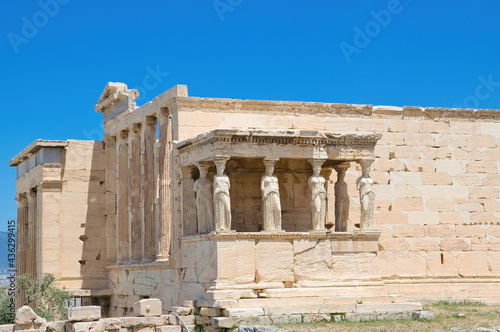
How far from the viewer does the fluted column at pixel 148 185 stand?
24.9 m

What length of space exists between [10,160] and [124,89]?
7.37 meters

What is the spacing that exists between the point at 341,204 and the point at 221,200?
351cm

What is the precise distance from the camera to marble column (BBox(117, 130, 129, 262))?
27.0m

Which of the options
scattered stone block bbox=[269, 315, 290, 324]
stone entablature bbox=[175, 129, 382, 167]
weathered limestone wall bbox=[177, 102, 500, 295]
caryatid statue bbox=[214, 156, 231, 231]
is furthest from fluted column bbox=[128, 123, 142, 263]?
scattered stone block bbox=[269, 315, 290, 324]

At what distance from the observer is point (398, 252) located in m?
23.5

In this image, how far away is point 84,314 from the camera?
1877cm

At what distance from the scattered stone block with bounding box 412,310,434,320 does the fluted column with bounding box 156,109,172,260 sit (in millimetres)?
7192

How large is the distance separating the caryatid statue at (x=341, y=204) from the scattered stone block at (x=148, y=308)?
15.8 ft

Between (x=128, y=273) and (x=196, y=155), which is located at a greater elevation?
(x=196, y=155)

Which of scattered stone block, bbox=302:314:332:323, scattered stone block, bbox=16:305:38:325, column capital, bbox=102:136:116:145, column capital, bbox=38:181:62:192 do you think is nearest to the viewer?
scattered stone block, bbox=302:314:332:323

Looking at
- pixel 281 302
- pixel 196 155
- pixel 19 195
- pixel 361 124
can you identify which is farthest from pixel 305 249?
pixel 19 195

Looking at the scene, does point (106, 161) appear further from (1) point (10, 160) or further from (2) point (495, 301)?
(2) point (495, 301)

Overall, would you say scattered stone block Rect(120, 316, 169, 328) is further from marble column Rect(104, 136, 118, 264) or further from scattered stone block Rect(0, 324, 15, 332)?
marble column Rect(104, 136, 118, 264)

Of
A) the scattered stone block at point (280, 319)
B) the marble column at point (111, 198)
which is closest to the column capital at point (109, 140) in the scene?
the marble column at point (111, 198)
